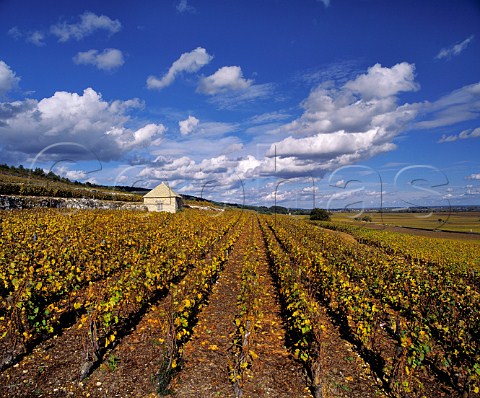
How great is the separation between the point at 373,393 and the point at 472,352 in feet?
7.17

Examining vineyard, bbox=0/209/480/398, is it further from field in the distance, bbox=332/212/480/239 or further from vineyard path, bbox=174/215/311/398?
field in the distance, bbox=332/212/480/239

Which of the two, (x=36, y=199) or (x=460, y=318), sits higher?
(x=36, y=199)

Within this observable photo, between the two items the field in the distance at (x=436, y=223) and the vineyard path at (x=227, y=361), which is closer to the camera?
the vineyard path at (x=227, y=361)

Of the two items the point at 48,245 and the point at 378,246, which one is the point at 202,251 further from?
the point at 378,246

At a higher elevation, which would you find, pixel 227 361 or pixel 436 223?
pixel 227 361

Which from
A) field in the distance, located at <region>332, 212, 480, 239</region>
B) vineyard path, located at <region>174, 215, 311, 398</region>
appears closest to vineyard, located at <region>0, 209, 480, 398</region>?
vineyard path, located at <region>174, 215, 311, 398</region>

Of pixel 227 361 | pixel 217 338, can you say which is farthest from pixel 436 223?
pixel 227 361

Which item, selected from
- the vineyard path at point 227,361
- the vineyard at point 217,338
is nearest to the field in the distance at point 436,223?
the vineyard at point 217,338

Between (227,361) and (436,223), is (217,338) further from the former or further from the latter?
(436,223)

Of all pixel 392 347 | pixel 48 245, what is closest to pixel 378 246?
pixel 392 347

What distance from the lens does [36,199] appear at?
71.1ft

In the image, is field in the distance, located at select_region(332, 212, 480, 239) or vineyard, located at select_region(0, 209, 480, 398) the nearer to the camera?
vineyard, located at select_region(0, 209, 480, 398)

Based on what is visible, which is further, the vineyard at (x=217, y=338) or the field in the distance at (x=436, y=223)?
the field in the distance at (x=436, y=223)

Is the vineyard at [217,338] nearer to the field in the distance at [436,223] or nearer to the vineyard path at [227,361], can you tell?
the vineyard path at [227,361]
